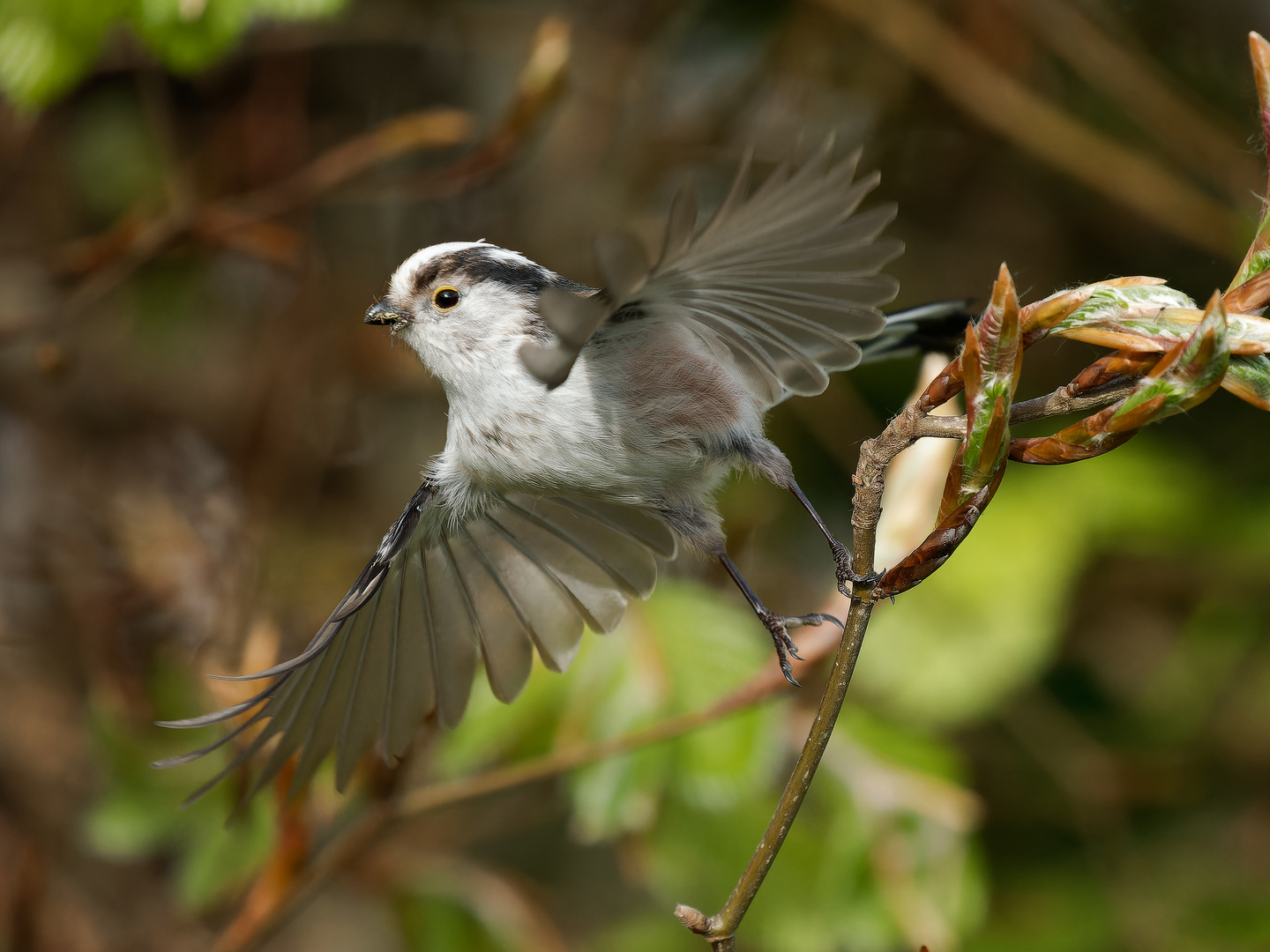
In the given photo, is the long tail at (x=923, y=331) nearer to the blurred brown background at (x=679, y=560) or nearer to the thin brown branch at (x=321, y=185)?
the blurred brown background at (x=679, y=560)

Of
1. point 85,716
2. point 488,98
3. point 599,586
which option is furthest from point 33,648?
point 488,98

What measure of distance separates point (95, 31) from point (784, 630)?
53.5 inches

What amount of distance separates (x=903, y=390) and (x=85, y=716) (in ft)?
7.07

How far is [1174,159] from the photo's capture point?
297 cm

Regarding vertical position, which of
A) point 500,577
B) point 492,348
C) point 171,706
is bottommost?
point 171,706

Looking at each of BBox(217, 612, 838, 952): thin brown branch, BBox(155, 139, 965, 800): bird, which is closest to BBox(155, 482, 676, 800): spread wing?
BBox(155, 139, 965, 800): bird

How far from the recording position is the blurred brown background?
2.13m

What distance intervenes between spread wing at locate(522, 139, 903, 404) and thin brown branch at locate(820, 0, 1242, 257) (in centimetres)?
159

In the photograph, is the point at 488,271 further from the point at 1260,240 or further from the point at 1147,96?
the point at 1147,96

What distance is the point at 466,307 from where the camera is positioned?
5.36ft

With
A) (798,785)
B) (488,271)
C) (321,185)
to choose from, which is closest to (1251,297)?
(798,785)

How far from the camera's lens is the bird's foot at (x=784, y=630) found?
1.41 m

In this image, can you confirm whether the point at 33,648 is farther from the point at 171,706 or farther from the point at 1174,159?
the point at 1174,159

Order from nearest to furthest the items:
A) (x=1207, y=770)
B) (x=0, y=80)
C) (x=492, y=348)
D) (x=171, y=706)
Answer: (x=492, y=348) < (x=0, y=80) < (x=171, y=706) < (x=1207, y=770)
